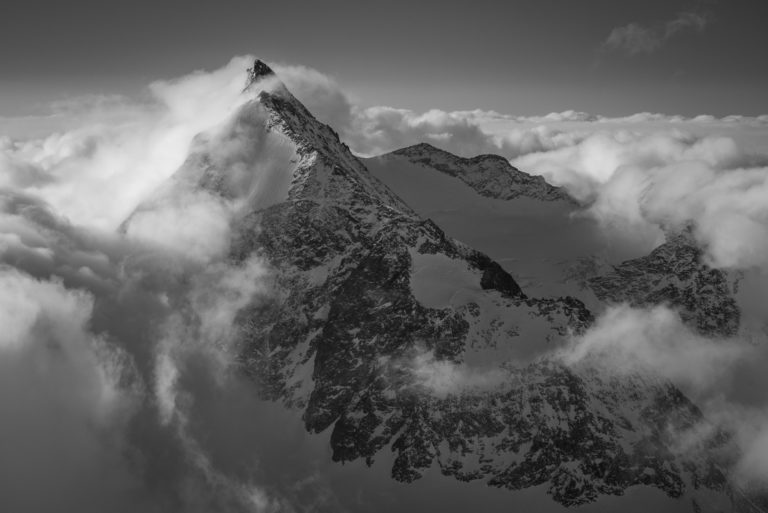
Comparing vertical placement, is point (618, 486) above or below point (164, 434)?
below

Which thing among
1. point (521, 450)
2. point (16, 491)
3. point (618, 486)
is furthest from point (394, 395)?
point (16, 491)

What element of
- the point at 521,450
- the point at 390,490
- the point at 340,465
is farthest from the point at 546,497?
the point at 340,465

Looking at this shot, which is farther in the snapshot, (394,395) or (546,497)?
(394,395)

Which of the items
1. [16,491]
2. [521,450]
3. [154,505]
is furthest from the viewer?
[521,450]

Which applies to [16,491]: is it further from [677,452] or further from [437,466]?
[677,452]

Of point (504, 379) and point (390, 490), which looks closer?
point (390, 490)

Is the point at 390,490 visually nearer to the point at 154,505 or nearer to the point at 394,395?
the point at 394,395

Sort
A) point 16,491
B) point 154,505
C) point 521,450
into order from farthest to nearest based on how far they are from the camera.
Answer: point 521,450 → point 154,505 → point 16,491

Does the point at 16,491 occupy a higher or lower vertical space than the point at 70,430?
lower

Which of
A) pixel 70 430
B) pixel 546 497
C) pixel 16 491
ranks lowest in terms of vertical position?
pixel 546 497
